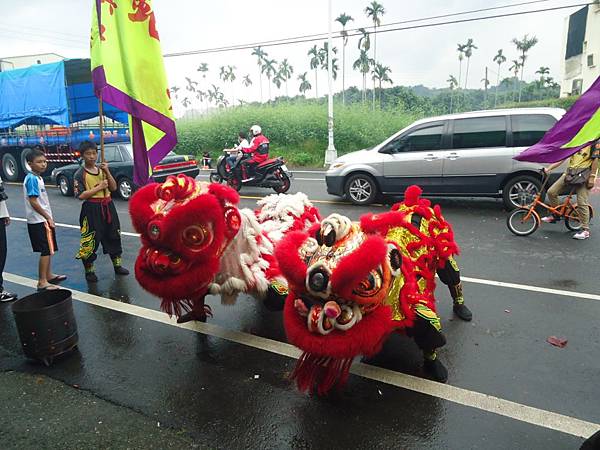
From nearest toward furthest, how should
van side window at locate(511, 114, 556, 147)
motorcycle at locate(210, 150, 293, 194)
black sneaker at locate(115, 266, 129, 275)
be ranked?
black sneaker at locate(115, 266, 129, 275), van side window at locate(511, 114, 556, 147), motorcycle at locate(210, 150, 293, 194)

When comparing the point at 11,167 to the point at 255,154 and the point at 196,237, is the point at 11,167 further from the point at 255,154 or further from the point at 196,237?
the point at 196,237

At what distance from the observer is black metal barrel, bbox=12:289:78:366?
3.46 metres

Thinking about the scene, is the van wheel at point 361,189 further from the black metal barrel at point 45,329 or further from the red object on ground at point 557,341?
the black metal barrel at point 45,329

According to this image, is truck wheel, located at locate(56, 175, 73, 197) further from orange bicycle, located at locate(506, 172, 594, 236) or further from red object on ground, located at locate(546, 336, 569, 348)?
red object on ground, located at locate(546, 336, 569, 348)

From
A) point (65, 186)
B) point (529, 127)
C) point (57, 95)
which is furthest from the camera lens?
point (57, 95)

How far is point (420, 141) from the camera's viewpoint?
8.98 m

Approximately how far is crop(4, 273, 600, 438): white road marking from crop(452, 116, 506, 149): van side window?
655cm

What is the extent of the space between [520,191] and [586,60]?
36.3 m

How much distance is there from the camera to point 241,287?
11.7ft

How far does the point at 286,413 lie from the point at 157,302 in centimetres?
251

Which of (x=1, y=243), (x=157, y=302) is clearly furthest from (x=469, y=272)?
(x=1, y=243)

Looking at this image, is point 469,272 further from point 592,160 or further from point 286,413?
point 286,413

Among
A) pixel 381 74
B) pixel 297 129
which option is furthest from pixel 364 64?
pixel 297 129

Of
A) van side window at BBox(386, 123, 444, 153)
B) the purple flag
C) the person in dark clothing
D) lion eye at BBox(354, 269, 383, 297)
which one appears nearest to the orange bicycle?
van side window at BBox(386, 123, 444, 153)
